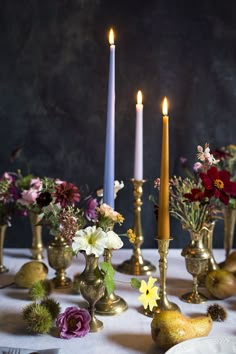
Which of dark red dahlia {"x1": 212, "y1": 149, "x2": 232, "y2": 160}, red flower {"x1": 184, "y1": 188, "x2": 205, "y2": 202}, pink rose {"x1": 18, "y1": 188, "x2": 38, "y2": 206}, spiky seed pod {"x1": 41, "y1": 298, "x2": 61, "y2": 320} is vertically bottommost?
spiky seed pod {"x1": 41, "y1": 298, "x2": 61, "y2": 320}

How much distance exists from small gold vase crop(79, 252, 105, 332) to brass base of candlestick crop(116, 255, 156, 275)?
1.03 ft

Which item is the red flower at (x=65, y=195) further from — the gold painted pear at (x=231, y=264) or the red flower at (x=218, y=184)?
the gold painted pear at (x=231, y=264)

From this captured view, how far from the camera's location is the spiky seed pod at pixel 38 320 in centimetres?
75

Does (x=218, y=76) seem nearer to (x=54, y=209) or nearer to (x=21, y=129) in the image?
(x=21, y=129)

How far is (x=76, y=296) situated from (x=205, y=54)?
77 cm

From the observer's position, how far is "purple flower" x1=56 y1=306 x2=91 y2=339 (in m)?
0.75

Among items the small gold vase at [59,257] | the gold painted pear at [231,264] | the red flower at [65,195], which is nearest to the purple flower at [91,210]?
the small gold vase at [59,257]

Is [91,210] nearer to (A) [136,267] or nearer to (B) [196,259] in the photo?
(A) [136,267]

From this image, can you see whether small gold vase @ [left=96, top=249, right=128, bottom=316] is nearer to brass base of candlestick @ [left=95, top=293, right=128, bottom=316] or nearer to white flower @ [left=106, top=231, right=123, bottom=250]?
brass base of candlestick @ [left=95, top=293, right=128, bottom=316]

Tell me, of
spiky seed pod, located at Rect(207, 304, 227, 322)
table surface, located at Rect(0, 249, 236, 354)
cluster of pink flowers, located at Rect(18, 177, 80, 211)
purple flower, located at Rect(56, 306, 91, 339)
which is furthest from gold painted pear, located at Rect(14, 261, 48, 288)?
spiky seed pod, located at Rect(207, 304, 227, 322)

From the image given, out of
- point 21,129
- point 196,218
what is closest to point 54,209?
point 196,218

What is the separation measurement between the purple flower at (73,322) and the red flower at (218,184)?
0.27 meters

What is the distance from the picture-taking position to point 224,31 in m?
1.35

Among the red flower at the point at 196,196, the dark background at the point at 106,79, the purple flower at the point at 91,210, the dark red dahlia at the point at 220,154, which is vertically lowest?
the purple flower at the point at 91,210
